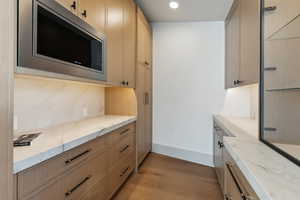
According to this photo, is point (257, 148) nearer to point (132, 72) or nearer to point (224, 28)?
point (132, 72)

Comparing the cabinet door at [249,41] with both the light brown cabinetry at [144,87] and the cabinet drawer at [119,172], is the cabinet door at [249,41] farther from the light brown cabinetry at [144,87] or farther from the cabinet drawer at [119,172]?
the cabinet drawer at [119,172]

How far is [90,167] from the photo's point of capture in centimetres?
162

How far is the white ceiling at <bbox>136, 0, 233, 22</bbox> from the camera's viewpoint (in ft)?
9.93

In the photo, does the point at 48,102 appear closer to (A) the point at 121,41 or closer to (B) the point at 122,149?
(B) the point at 122,149

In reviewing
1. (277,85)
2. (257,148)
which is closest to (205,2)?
(277,85)

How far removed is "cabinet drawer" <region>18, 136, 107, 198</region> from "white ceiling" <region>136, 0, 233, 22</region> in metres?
2.50

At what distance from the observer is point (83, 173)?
1.51 meters

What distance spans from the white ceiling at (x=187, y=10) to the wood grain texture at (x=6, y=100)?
2.50 m

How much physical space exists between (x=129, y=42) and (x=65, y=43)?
53.5 inches

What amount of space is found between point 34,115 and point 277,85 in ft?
6.54

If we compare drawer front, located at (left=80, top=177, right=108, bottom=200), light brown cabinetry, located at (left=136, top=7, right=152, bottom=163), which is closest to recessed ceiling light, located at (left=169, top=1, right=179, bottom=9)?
light brown cabinetry, located at (left=136, top=7, right=152, bottom=163)

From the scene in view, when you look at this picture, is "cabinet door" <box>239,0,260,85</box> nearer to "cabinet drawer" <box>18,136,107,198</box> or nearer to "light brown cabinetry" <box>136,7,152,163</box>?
"light brown cabinetry" <box>136,7,152,163</box>

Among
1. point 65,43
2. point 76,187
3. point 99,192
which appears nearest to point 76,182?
point 76,187

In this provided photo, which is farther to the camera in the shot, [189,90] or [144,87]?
[189,90]
